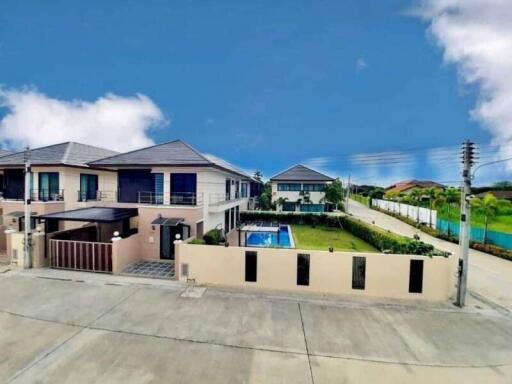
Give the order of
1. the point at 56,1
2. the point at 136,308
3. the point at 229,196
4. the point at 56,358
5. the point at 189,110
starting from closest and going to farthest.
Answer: the point at 56,358 < the point at 136,308 < the point at 56,1 < the point at 229,196 < the point at 189,110

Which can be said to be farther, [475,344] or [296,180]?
[296,180]

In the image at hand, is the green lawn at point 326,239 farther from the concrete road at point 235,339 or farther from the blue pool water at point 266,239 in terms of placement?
the concrete road at point 235,339

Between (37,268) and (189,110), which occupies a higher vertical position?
(189,110)

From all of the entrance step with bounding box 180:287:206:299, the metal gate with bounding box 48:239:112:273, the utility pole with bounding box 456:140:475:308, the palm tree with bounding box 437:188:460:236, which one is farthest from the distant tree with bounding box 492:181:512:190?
the metal gate with bounding box 48:239:112:273

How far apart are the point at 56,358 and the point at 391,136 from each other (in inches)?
1763

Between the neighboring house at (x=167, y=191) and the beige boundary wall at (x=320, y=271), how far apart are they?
311cm

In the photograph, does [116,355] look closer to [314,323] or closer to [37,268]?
[314,323]

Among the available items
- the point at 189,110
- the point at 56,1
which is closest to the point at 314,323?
the point at 56,1

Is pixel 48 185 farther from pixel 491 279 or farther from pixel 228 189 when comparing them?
pixel 491 279

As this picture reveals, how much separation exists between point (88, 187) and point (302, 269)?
49.1 feet

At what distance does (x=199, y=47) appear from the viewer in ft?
73.3

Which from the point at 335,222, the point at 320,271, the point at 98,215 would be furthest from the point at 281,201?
the point at 320,271

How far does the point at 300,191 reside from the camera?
115ft

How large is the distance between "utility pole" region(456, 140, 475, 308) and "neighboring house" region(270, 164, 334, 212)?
2478 cm
